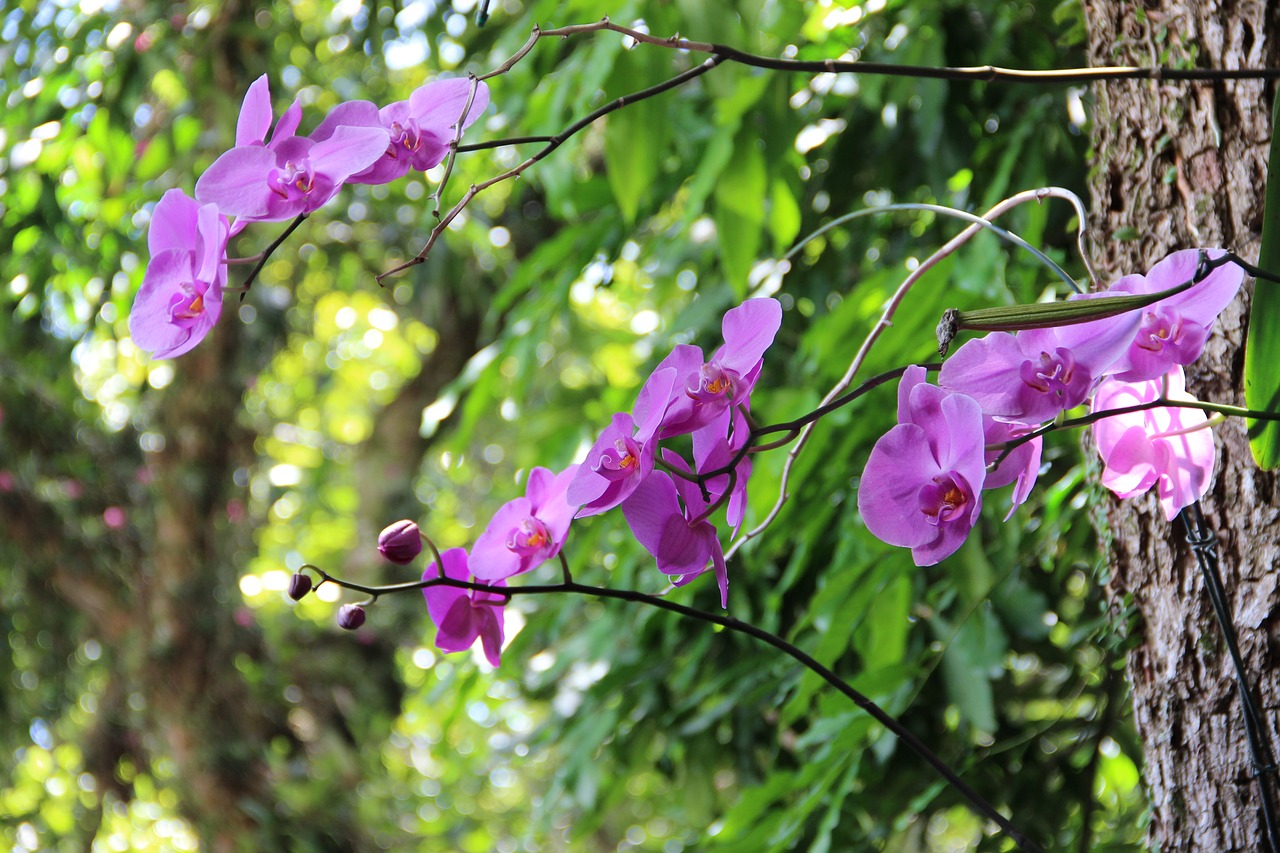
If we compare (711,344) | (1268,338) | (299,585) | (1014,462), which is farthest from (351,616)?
(711,344)

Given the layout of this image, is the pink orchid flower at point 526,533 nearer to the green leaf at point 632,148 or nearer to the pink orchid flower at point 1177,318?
the pink orchid flower at point 1177,318

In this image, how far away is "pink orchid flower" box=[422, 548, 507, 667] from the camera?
1.31ft

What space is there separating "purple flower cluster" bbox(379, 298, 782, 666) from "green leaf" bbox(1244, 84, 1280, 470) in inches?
7.1

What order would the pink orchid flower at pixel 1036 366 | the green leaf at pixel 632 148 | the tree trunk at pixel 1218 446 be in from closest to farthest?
the pink orchid flower at pixel 1036 366 < the tree trunk at pixel 1218 446 < the green leaf at pixel 632 148

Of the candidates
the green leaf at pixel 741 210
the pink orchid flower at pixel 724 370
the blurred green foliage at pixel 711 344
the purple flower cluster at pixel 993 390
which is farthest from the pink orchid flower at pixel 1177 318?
the green leaf at pixel 741 210

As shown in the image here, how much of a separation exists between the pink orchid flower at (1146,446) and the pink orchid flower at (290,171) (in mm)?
283

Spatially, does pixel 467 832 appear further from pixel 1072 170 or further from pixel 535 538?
pixel 535 538

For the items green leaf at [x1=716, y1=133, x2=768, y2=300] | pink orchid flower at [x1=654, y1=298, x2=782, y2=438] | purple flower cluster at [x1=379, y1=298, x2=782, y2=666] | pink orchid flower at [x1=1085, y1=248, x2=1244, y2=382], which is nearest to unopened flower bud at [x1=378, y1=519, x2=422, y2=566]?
purple flower cluster at [x1=379, y1=298, x2=782, y2=666]

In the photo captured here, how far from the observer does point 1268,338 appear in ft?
1.27

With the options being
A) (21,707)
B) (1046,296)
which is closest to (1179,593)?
(1046,296)

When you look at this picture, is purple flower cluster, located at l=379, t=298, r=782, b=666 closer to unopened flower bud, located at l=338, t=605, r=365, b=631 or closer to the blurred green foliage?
unopened flower bud, located at l=338, t=605, r=365, b=631

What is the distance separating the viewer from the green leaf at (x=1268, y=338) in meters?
0.38

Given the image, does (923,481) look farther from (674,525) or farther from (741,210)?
(741,210)

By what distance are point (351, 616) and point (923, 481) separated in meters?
0.20
